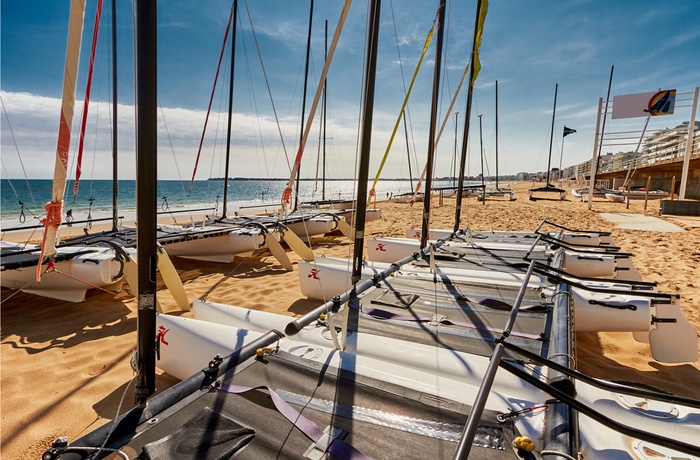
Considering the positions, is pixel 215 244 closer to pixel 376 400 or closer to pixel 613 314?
pixel 376 400

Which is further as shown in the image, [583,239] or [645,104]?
[645,104]

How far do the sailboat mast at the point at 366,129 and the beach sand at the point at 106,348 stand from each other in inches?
63.8

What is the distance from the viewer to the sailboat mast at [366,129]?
3857 millimetres

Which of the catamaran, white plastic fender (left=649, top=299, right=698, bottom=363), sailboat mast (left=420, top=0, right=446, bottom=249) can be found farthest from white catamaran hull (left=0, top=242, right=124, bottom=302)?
white plastic fender (left=649, top=299, right=698, bottom=363)

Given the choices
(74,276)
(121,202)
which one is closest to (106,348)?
(74,276)

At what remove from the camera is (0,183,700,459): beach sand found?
2896 millimetres

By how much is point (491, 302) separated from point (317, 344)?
2.11m

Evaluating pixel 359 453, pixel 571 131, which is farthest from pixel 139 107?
pixel 571 131

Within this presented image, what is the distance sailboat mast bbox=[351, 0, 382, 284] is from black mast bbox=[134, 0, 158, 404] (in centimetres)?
220

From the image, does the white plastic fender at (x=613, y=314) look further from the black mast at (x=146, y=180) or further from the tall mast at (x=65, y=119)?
the tall mast at (x=65, y=119)

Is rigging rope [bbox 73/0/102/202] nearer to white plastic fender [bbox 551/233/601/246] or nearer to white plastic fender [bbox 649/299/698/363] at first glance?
white plastic fender [bbox 649/299/698/363]

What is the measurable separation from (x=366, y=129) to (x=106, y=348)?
4050 millimetres

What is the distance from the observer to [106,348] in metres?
4.07

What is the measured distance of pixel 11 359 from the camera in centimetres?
380
